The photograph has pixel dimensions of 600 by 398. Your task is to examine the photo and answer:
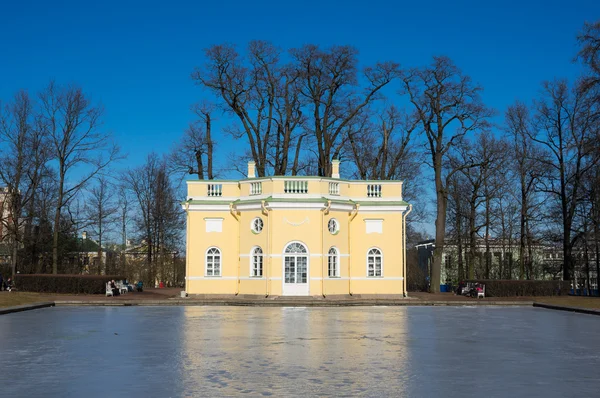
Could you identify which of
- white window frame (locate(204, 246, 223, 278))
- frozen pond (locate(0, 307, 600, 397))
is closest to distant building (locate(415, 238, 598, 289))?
white window frame (locate(204, 246, 223, 278))

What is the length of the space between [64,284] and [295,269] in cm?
1322

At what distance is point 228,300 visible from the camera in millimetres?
32875

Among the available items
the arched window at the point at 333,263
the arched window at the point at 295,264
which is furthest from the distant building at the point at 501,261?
the arched window at the point at 295,264

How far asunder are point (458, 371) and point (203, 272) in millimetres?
27133

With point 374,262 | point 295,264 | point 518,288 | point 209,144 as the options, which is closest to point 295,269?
point 295,264

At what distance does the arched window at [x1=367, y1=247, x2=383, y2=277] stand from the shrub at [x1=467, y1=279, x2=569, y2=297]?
6590 millimetres

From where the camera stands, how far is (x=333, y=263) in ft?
118

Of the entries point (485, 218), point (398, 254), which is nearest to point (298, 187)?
point (398, 254)

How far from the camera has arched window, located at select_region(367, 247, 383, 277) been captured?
36906 millimetres

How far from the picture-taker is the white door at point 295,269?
34656 millimetres

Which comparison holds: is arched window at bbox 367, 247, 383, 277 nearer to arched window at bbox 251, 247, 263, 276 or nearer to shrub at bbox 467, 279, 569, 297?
arched window at bbox 251, 247, 263, 276

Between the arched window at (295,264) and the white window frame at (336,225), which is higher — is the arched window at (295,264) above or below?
below

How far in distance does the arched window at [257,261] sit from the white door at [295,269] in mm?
1656

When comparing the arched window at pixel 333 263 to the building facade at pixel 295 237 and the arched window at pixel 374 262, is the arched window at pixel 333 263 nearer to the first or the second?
the building facade at pixel 295 237
